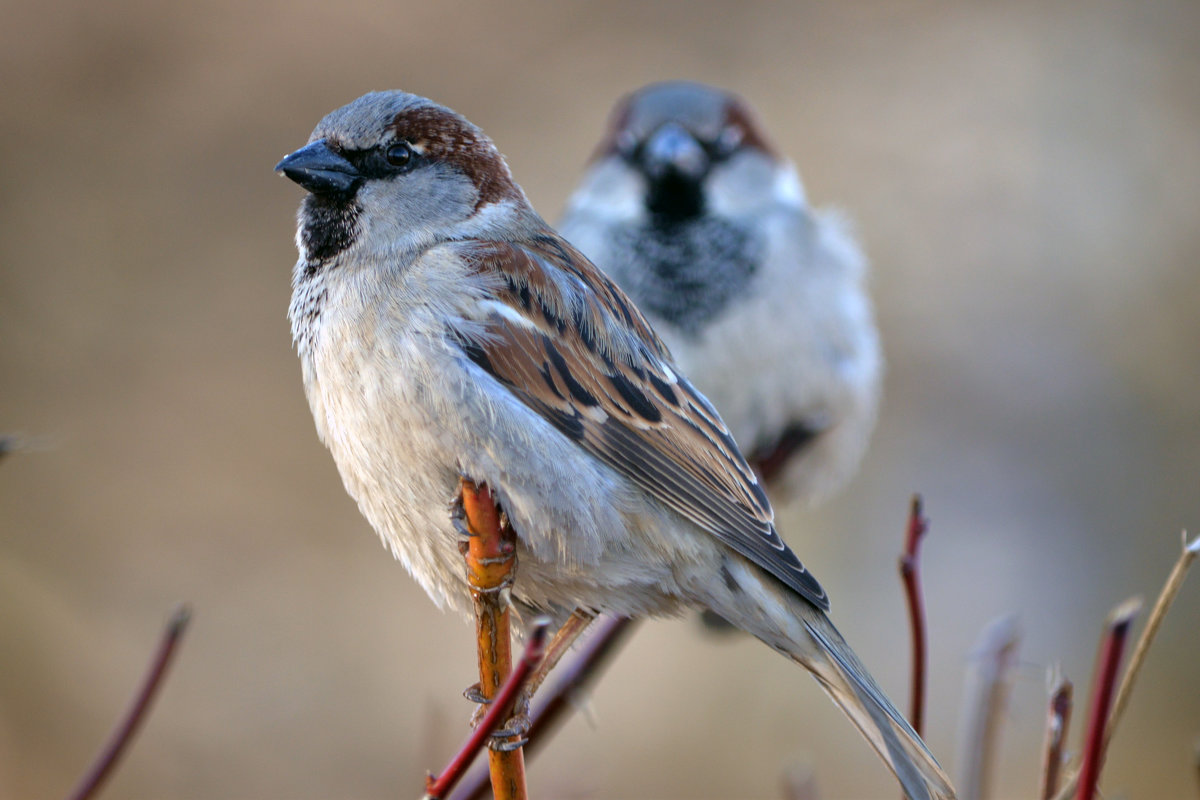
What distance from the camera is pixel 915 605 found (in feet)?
3.67

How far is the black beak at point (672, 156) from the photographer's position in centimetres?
285

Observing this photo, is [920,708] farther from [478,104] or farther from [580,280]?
[478,104]

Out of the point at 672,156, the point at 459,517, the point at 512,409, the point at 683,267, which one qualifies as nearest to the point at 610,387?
the point at 512,409

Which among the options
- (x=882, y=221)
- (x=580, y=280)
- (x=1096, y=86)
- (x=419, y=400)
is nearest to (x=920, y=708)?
(x=419, y=400)

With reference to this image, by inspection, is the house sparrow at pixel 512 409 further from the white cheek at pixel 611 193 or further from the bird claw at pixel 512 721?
the white cheek at pixel 611 193

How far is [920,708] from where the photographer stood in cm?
116

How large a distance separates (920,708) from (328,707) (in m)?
3.22

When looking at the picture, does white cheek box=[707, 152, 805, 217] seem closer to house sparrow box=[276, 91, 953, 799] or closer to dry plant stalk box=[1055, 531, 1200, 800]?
house sparrow box=[276, 91, 953, 799]

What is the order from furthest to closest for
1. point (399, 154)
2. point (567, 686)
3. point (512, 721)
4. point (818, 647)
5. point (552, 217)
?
1. point (552, 217)
2. point (399, 154)
3. point (818, 647)
4. point (567, 686)
5. point (512, 721)

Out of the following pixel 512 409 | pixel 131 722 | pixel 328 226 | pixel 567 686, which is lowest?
pixel 131 722

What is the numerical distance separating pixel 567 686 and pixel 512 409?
0.34 m

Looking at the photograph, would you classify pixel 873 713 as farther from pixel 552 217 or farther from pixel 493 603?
pixel 552 217

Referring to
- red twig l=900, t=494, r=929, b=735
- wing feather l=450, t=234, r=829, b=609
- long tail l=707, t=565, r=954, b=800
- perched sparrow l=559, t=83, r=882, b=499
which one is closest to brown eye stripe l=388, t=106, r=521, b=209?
wing feather l=450, t=234, r=829, b=609

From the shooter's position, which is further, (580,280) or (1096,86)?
(1096,86)
